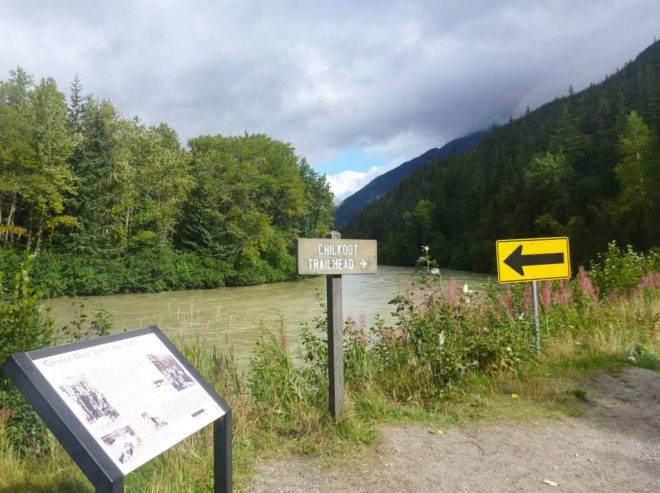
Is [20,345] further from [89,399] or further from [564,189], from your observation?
[564,189]

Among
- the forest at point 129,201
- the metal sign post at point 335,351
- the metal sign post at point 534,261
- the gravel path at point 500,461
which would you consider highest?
the forest at point 129,201

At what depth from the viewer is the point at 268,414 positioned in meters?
4.54

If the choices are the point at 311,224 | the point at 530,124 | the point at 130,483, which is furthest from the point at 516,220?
the point at 130,483

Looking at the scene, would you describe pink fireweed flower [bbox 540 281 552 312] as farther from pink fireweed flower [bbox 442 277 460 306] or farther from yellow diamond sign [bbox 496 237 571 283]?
pink fireweed flower [bbox 442 277 460 306]

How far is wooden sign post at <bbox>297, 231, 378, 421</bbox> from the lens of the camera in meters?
4.10

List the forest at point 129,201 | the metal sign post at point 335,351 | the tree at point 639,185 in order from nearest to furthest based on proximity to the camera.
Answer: the metal sign post at point 335,351 < the forest at point 129,201 < the tree at point 639,185

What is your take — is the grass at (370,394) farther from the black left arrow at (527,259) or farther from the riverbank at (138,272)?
the riverbank at (138,272)

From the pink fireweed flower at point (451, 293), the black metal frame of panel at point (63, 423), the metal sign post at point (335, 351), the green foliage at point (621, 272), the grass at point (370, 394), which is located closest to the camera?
the black metal frame of panel at point (63, 423)

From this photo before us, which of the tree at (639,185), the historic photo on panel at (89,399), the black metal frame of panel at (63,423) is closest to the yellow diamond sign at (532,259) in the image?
the historic photo on panel at (89,399)

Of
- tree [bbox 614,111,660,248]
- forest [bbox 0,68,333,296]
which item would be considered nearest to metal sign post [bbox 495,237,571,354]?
forest [bbox 0,68,333,296]

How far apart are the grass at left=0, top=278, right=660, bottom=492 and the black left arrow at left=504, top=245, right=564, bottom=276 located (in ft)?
2.16

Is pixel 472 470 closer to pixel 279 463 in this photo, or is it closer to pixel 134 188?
pixel 279 463

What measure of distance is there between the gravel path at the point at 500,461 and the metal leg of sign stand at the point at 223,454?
73 cm

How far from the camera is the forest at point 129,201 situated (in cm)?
3012
